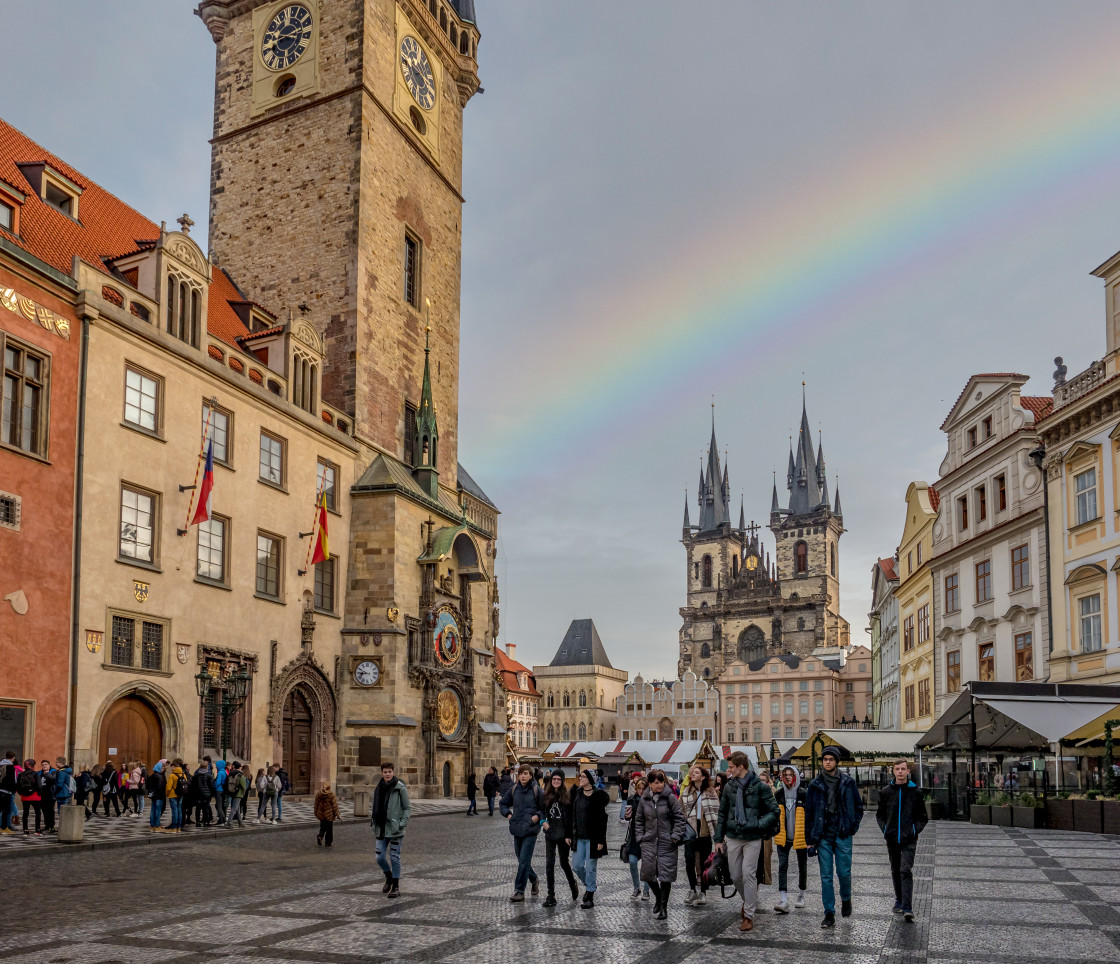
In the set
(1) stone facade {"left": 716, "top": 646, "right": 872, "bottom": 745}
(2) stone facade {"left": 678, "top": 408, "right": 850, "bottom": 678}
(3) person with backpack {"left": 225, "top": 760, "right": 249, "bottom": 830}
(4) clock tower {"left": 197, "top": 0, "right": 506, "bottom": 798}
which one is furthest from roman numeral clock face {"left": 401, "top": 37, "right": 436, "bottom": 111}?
(2) stone facade {"left": 678, "top": 408, "right": 850, "bottom": 678}

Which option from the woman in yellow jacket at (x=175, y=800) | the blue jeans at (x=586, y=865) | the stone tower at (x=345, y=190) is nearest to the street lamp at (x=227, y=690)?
the woman in yellow jacket at (x=175, y=800)

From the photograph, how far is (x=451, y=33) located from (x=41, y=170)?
21.9m

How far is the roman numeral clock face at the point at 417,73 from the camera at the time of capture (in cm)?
4034

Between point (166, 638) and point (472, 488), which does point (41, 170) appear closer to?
point (166, 638)

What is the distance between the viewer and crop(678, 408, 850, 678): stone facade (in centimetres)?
14475

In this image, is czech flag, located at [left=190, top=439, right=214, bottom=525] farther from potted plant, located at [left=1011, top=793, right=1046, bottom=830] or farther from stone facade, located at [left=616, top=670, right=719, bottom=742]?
stone facade, located at [left=616, top=670, right=719, bottom=742]

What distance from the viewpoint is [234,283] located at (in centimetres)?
3806

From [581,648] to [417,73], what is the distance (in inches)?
4133

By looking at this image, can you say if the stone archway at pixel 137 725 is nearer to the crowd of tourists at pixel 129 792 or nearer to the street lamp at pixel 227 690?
the crowd of tourists at pixel 129 792

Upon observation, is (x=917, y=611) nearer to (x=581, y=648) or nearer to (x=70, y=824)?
(x=70, y=824)

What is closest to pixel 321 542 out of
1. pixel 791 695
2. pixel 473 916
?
pixel 473 916

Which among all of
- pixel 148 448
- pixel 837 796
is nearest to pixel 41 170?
pixel 148 448

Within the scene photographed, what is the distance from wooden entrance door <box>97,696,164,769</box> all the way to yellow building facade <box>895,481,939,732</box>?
87.8 ft

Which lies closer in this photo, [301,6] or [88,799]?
[88,799]
